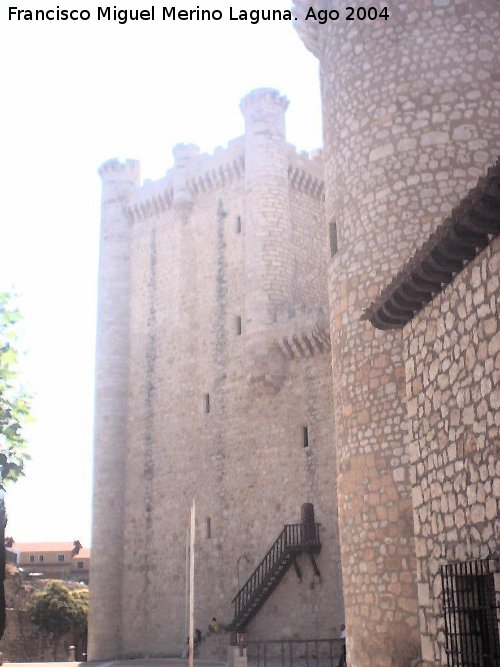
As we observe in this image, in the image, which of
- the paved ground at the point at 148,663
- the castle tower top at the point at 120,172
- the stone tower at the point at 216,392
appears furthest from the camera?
the castle tower top at the point at 120,172

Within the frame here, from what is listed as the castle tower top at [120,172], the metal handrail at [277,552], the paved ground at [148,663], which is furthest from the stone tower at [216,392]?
the castle tower top at [120,172]

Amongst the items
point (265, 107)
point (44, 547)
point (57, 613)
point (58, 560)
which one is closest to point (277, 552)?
point (265, 107)

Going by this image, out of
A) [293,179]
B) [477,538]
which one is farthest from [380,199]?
[293,179]

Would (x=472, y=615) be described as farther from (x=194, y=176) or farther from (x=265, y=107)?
(x=194, y=176)

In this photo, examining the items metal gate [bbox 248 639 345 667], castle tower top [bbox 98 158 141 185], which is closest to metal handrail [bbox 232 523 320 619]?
metal gate [bbox 248 639 345 667]

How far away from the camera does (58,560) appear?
73.6 metres

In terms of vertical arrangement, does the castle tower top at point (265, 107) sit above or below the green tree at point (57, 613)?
above

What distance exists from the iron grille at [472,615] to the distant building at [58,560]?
6744cm

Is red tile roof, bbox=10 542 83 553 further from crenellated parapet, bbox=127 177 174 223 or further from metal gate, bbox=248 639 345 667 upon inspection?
metal gate, bbox=248 639 345 667

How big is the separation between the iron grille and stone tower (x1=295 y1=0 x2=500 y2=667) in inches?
130

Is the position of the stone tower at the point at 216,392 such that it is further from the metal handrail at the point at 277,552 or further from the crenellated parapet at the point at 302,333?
the metal handrail at the point at 277,552

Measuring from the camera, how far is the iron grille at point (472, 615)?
6.55 metres

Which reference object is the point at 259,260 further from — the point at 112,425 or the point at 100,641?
the point at 100,641

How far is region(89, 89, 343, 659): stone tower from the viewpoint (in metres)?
25.5
